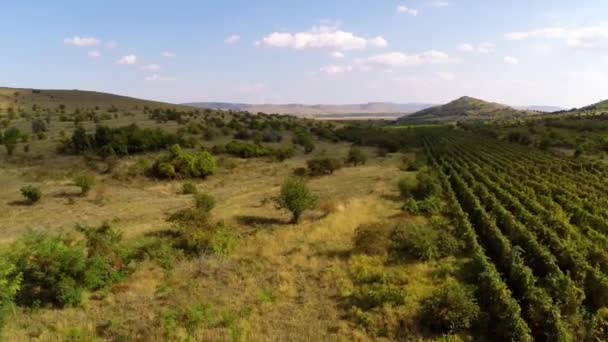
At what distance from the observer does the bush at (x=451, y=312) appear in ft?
39.4

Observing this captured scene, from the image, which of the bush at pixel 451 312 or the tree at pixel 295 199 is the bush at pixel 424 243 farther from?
the tree at pixel 295 199

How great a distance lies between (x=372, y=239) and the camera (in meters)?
18.3

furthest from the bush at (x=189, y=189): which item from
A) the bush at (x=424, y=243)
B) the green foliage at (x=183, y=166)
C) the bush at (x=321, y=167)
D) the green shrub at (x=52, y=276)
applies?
the bush at (x=424, y=243)

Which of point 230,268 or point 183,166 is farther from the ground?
point 183,166

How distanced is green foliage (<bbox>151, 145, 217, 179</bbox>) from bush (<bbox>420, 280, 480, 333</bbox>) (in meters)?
23.7

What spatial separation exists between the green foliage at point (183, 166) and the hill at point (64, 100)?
49.1m

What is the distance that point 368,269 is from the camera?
52.9 ft

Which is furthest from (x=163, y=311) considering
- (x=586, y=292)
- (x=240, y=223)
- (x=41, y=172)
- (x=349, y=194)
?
(x=41, y=172)

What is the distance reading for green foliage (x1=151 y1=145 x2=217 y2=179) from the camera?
3209 cm

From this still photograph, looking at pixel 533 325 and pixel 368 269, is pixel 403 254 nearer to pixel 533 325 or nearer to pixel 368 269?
pixel 368 269

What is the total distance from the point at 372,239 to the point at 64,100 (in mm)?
81983

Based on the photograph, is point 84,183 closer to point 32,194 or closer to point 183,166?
point 32,194

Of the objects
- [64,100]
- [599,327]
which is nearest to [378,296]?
[599,327]

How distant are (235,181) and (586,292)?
24.4 m
